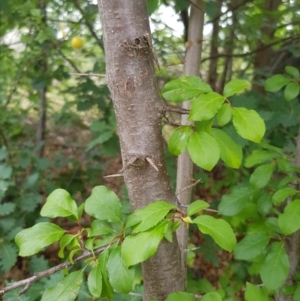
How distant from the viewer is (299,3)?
2389 mm

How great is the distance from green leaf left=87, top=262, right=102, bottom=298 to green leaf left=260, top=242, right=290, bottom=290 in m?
0.61

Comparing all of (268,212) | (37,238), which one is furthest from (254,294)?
(37,238)

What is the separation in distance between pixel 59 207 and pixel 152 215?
0.91 ft

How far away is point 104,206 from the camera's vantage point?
3.30 feet

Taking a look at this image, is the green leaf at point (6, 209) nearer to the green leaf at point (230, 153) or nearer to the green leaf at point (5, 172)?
the green leaf at point (5, 172)

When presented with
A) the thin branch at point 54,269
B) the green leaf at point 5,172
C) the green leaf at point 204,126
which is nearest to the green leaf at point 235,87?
the green leaf at point 204,126

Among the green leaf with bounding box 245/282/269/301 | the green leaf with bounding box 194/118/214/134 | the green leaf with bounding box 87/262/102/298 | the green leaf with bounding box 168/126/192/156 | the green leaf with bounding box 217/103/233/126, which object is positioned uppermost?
the green leaf with bounding box 217/103/233/126

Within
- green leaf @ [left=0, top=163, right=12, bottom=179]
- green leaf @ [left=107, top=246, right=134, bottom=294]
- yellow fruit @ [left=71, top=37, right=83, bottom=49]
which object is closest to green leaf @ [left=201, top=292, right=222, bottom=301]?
green leaf @ [left=107, top=246, right=134, bottom=294]

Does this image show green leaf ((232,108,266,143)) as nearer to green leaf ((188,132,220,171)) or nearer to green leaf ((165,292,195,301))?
green leaf ((188,132,220,171))

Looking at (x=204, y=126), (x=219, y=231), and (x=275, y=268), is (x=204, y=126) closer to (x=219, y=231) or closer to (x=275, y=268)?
(x=219, y=231)

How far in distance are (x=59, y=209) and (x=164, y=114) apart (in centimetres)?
38

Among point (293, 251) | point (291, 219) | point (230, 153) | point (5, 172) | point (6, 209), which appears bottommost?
point (6, 209)

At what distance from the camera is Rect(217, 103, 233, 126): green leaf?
0.96m

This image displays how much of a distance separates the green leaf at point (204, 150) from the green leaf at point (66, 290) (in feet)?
1.45
